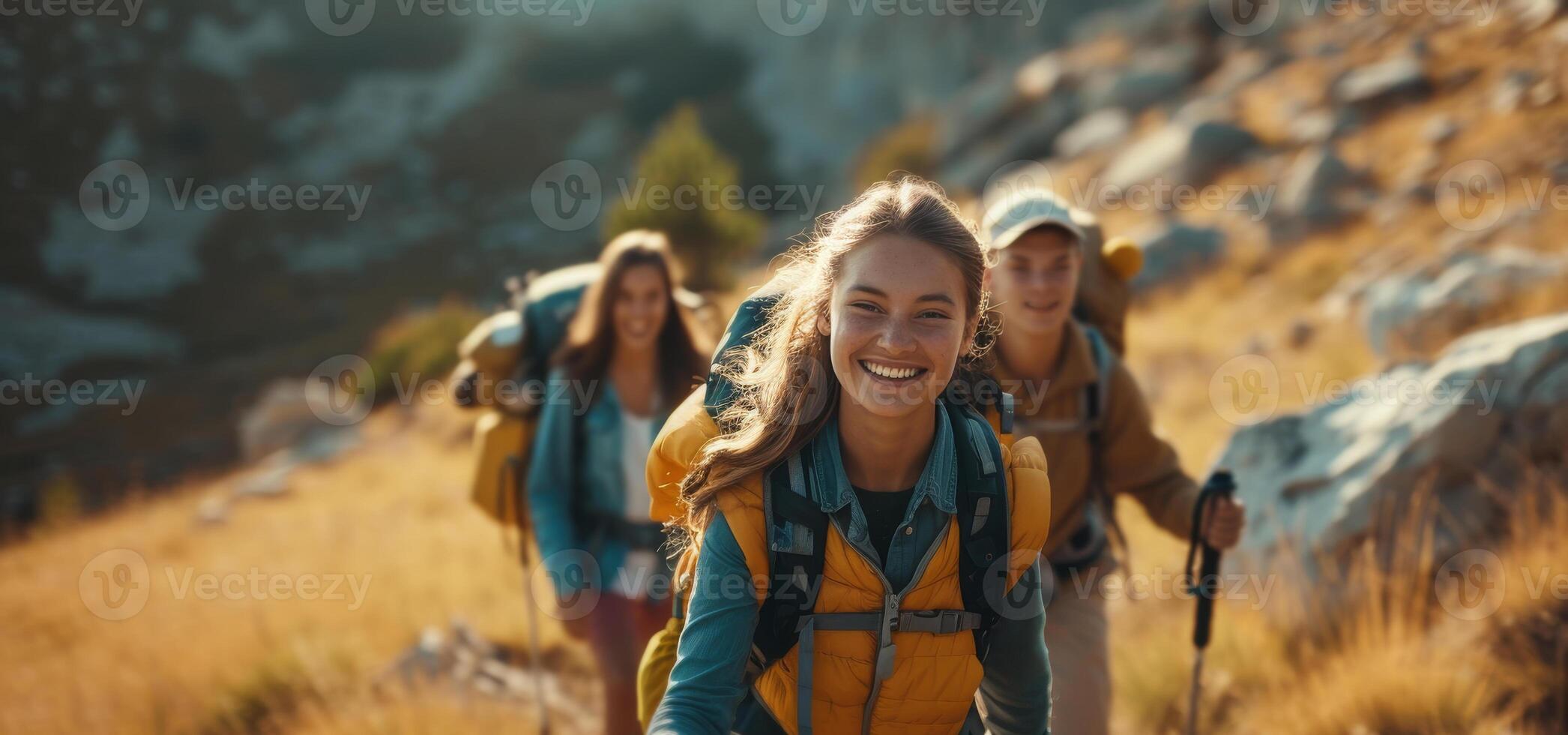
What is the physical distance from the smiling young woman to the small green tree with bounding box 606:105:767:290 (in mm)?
15865

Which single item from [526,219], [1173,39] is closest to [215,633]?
[1173,39]

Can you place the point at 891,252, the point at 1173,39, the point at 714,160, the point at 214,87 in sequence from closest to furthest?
the point at 891,252, the point at 714,160, the point at 1173,39, the point at 214,87

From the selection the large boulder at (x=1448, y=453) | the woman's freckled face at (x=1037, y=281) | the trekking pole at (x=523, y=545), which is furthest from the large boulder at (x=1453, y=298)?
the trekking pole at (x=523, y=545)

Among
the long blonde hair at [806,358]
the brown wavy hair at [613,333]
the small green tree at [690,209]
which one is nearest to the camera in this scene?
the long blonde hair at [806,358]

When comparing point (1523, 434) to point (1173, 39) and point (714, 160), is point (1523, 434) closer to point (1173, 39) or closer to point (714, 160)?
point (714, 160)

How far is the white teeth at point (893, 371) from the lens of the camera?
5.37 feet

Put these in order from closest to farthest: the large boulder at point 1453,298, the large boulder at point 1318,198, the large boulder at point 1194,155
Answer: the large boulder at point 1453,298 → the large boulder at point 1318,198 → the large boulder at point 1194,155

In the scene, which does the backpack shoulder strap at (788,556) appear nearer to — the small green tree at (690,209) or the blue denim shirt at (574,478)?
the blue denim shirt at (574,478)

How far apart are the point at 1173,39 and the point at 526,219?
24755 millimetres

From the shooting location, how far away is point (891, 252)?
1.66m

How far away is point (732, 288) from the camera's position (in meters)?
Result: 18.5

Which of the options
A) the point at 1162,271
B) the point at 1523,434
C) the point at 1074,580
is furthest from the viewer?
the point at 1162,271

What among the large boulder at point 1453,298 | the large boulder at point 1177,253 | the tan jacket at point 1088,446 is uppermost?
the large boulder at point 1177,253

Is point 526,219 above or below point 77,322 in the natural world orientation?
above
